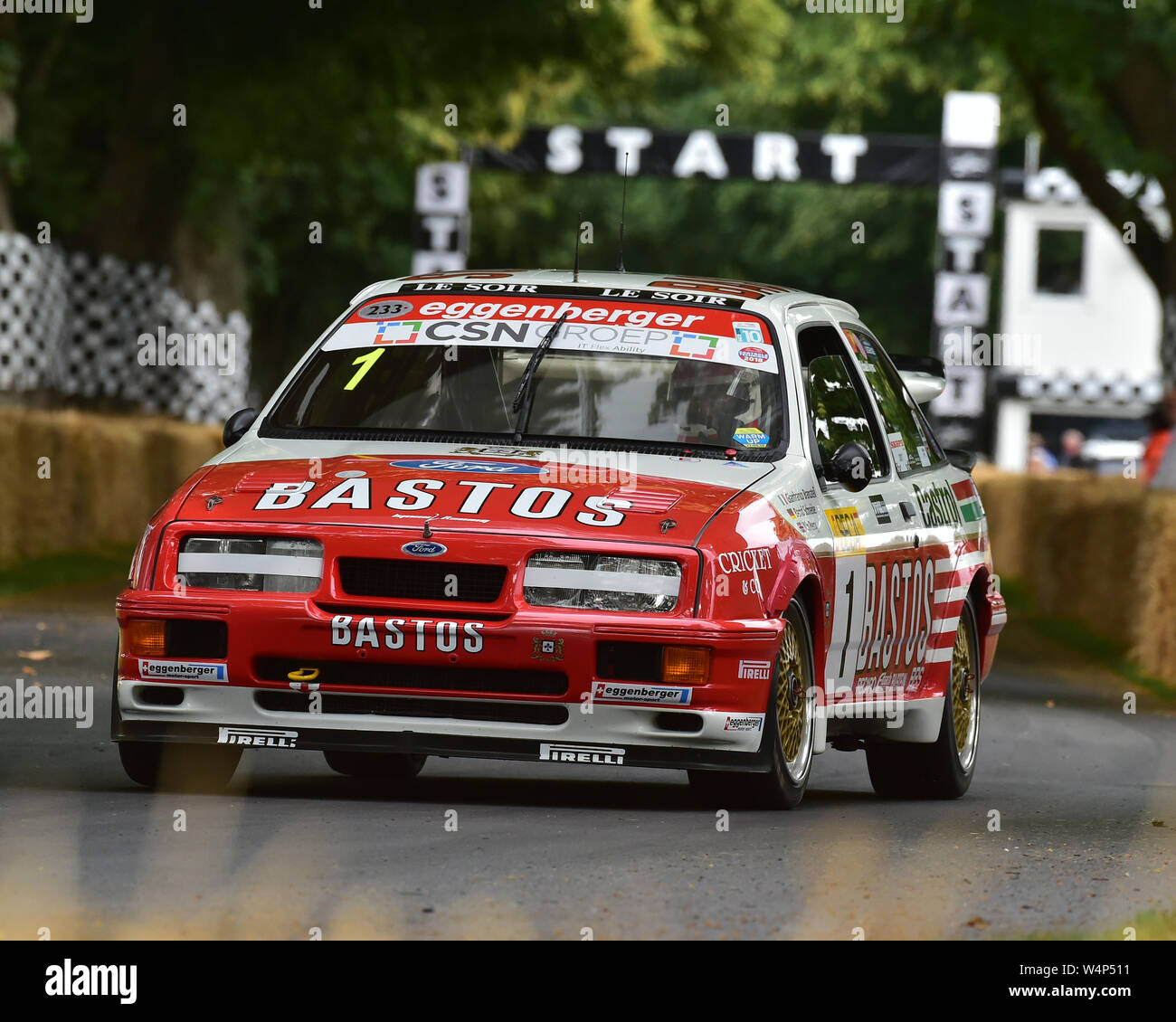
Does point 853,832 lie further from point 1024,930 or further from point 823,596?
point 1024,930

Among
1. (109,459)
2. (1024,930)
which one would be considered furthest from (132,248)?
(1024,930)

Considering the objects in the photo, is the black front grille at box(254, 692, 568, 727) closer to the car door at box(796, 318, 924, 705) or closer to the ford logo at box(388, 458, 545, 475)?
the ford logo at box(388, 458, 545, 475)

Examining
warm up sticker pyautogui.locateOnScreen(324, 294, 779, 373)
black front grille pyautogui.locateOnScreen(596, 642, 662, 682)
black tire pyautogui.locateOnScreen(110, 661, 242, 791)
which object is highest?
warm up sticker pyautogui.locateOnScreen(324, 294, 779, 373)

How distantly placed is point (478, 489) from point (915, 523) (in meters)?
2.18

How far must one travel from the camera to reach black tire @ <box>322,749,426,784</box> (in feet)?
32.1

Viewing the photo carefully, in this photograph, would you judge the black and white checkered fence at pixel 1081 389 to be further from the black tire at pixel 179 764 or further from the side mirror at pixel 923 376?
the black tire at pixel 179 764

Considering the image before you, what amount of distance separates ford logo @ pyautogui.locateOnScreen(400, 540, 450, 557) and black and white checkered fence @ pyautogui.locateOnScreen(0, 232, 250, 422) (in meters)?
16.4

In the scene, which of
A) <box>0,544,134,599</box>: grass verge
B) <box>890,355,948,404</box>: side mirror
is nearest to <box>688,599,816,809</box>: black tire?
<box>890,355,948,404</box>: side mirror

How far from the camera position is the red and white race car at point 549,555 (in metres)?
8.00

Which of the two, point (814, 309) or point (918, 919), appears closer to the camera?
point (918, 919)

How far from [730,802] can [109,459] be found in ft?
44.8

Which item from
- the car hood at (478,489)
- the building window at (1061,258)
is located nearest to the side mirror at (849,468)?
the car hood at (478,489)

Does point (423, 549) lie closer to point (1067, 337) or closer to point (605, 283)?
Result: point (605, 283)
